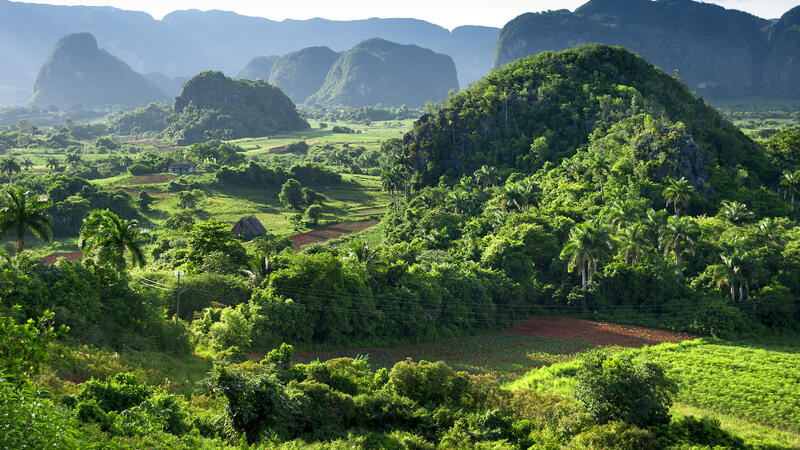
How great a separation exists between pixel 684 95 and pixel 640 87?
12642mm

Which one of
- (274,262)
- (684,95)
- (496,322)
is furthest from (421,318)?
(684,95)

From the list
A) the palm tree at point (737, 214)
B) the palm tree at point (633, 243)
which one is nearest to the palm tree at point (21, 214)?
the palm tree at point (633, 243)

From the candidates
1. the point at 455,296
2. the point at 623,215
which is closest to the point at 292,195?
the point at 455,296

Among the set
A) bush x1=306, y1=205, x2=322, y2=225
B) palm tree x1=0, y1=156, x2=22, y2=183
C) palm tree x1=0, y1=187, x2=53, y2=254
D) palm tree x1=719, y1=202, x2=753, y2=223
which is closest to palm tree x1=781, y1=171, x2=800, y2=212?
palm tree x1=719, y1=202, x2=753, y2=223

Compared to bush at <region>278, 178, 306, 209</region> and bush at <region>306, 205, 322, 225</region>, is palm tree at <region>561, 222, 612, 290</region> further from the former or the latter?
bush at <region>278, 178, 306, 209</region>

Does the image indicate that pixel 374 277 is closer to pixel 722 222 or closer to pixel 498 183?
pixel 722 222

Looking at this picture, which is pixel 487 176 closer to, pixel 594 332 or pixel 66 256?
pixel 594 332

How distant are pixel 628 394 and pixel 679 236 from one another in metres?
43.2

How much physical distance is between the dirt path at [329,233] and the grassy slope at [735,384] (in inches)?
2227

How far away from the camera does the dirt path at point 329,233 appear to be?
96.1 meters

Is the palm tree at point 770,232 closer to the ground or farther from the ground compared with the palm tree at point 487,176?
closer to the ground

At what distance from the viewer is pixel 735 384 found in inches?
1713

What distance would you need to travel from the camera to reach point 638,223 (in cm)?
6831

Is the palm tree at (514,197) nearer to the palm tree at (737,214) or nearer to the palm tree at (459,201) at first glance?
the palm tree at (459,201)
